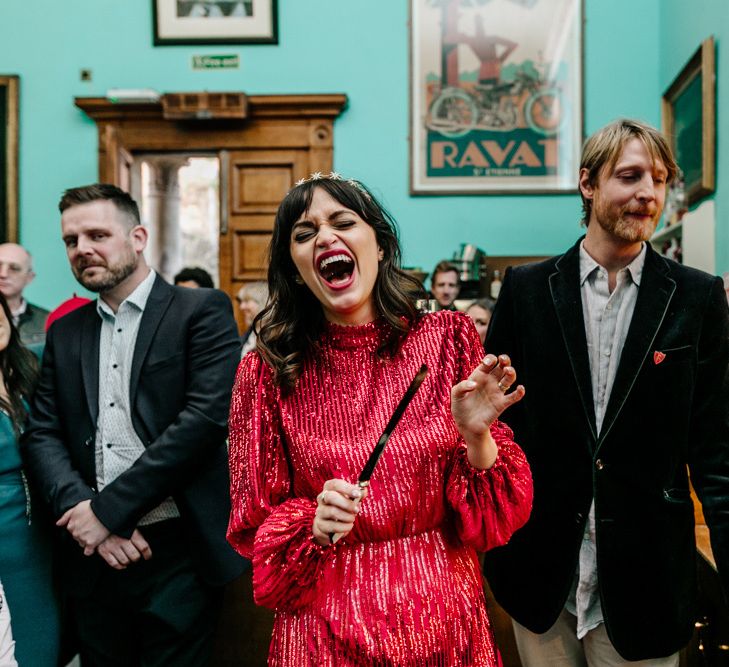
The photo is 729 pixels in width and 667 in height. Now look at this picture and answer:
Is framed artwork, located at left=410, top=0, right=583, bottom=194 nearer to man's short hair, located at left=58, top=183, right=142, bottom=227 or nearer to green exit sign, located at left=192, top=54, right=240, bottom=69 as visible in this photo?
green exit sign, located at left=192, top=54, right=240, bottom=69

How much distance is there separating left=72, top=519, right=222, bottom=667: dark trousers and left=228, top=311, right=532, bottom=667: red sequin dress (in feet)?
2.79

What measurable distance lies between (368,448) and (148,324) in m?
1.12

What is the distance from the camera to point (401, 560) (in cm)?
121

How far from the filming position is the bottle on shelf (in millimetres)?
5125

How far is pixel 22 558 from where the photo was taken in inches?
80.0

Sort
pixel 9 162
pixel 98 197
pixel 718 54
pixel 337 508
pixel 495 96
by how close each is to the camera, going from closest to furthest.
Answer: pixel 337 508 → pixel 98 197 → pixel 718 54 → pixel 495 96 → pixel 9 162

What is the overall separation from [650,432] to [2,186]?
5545 mm

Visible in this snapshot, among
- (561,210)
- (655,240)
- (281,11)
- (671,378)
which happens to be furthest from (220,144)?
(671,378)

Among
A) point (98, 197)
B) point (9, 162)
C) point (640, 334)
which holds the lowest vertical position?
point (640, 334)

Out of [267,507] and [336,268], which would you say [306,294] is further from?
[267,507]

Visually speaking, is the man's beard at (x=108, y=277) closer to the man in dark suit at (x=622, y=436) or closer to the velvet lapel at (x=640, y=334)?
the man in dark suit at (x=622, y=436)

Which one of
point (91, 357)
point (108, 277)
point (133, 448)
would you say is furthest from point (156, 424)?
point (108, 277)

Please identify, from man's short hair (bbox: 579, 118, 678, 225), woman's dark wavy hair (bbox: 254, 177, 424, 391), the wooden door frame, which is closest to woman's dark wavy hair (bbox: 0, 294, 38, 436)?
woman's dark wavy hair (bbox: 254, 177, 424, 391)

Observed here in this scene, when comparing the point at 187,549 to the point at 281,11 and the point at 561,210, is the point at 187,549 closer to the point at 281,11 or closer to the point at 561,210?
the point at 561,210
